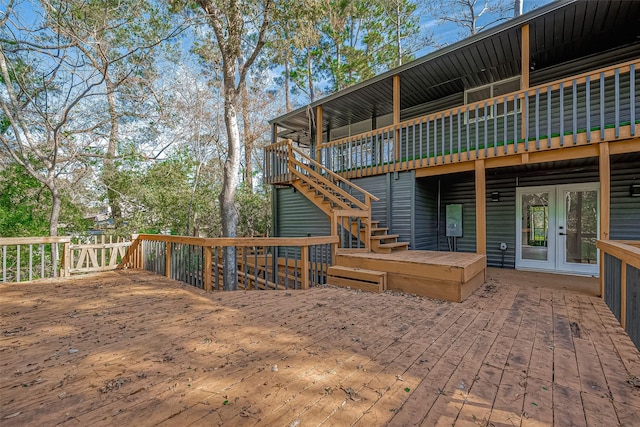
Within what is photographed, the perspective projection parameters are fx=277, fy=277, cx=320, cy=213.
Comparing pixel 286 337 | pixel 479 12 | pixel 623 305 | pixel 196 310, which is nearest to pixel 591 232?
pixel 623 305

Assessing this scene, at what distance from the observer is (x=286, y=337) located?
264 centimetres

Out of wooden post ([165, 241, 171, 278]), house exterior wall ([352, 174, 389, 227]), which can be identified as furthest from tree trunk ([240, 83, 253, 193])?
wooden post ([165, 241, 171, 278])

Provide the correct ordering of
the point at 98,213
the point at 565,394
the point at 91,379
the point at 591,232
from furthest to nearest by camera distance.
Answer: the point at 98,213 < the point at 591,232 < the point at 91,379 < the point at 565,394

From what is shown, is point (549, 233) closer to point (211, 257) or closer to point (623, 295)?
point (623, 295)

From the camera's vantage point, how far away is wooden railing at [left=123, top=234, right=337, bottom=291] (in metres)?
4.52

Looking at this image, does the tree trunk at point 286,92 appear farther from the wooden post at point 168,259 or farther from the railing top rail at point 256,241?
the railing top rail at point 256,241

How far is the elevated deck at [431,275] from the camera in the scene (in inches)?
153

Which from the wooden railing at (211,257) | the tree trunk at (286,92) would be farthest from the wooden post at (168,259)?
the tree trunk at (286,92)

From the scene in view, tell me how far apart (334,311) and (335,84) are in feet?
47.8

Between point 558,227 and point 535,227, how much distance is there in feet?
1.42

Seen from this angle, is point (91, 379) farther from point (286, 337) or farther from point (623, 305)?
point (623, 305)

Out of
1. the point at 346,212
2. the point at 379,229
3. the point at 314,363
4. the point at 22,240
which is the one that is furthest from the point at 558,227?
the point at 22,240

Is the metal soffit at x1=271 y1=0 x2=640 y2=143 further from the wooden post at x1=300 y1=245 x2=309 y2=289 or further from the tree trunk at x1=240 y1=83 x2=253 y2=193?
the tree trunk at x1=240 y1=83 x2=253 y2=193

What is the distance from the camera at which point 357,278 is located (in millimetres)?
4680
